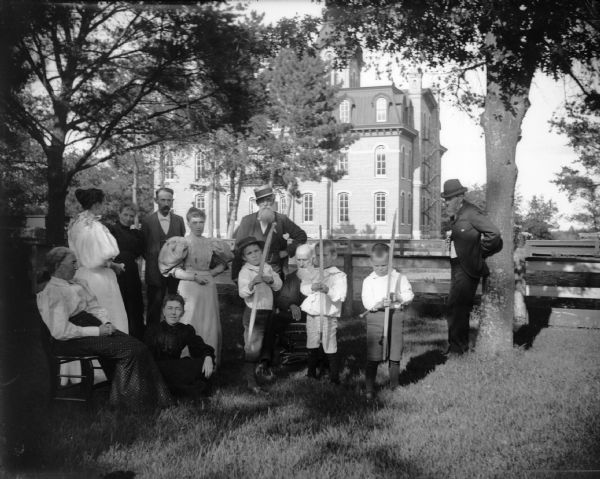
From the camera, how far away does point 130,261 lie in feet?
24.6

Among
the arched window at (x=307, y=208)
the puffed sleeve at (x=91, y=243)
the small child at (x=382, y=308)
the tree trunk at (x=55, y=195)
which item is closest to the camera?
the small child at (x=382, y=308)

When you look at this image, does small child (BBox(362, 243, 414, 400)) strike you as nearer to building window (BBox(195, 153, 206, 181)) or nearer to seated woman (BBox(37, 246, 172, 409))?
seated woman (BBox(37, 246, 172, 409))

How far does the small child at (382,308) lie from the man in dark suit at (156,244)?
2538 millimetres

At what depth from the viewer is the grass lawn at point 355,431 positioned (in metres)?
3.86

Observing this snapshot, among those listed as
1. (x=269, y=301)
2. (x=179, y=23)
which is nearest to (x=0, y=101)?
(x=179, y=23)

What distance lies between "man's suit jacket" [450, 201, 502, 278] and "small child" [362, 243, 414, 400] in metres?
1.64

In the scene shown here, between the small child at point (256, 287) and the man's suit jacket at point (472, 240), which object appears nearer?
the small child at point (256, 287)

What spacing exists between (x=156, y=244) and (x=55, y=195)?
54.2 inches

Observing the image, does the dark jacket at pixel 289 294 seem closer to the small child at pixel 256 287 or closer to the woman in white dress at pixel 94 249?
the small child at pixel 256 287

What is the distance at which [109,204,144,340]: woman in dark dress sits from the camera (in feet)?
24.0

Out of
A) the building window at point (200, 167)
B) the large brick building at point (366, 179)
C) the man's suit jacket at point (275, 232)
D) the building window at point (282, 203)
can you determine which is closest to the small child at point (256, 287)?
the man's suit jacket at point (275, 232)

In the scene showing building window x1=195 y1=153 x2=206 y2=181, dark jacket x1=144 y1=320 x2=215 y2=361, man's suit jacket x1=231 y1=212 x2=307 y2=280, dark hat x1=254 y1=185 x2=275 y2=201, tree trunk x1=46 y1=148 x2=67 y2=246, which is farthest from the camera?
building window x1=195 y1=153 x2=206 y2=181

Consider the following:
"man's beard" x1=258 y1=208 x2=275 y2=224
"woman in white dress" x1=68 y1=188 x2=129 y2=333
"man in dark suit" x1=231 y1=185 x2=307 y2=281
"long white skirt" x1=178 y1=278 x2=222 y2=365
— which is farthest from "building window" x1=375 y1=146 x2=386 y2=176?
"woman in white dress" x1=68 y1=188 x2=129 y2=333

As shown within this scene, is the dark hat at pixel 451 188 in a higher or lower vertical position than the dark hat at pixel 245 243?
higher
